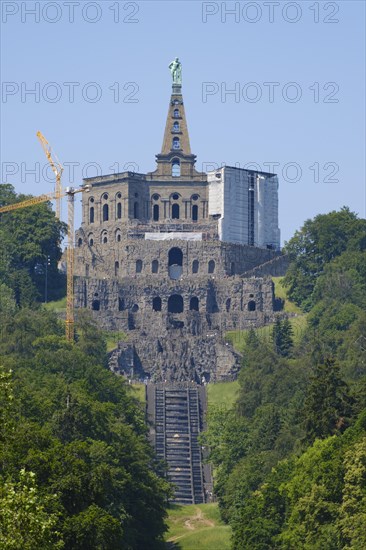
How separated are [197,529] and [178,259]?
6306 centimetres

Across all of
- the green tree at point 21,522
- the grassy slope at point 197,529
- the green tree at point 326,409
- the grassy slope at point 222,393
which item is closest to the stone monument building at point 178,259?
the grassy slope at point 222,393

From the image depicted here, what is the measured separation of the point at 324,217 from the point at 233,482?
63437 mm

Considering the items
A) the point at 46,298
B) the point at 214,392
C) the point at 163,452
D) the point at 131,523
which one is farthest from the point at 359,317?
the point at 131,523

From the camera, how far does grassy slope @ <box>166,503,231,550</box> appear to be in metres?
110

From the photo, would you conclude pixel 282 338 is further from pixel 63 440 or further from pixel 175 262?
pixel 63 440

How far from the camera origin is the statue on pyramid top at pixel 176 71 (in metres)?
191

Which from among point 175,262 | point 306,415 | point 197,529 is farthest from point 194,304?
point 306,415

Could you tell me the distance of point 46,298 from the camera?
172875 mm

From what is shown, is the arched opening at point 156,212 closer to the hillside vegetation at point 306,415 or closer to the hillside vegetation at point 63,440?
the hillside vegetation at point 63,440

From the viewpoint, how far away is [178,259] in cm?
17725

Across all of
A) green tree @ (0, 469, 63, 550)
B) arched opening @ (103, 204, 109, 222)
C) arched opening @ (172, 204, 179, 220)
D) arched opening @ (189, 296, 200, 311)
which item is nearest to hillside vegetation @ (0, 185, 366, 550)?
green tree @ (0, 469, 63, 550)

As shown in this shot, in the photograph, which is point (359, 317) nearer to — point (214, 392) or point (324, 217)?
point (214, 392)

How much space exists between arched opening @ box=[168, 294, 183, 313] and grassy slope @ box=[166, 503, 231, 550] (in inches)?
1852

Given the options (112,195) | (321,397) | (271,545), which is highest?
(112,195)
